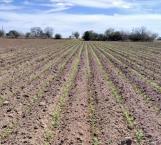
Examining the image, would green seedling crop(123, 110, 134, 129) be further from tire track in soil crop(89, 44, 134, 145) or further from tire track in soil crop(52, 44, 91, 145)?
tire track in soil crop(52, 44, 91, 145)

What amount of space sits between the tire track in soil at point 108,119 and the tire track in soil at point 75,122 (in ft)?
0.82

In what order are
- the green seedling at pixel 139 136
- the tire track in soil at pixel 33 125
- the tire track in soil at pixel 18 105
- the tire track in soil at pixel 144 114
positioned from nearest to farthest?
the tire track in soil at pixel 33 125 < the green seedling at pixel 139 136 < the tire track in soil at pixel 144 114 < the tire track in soil at pixel 18 105

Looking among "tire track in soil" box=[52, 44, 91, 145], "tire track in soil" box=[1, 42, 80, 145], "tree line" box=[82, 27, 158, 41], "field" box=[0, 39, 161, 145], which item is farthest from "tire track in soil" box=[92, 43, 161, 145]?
"tree line" box=[82, 27, 158, 41]

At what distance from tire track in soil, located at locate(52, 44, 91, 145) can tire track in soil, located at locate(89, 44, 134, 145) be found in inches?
9.9

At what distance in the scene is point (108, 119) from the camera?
7.76 m

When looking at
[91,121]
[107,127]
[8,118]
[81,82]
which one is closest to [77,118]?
[91,121]

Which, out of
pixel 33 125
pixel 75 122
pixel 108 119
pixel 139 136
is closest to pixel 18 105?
pixel 33 125

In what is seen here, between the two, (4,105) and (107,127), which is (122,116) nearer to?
(107,127)

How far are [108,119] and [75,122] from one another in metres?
0.73

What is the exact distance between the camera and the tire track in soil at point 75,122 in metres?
6.39

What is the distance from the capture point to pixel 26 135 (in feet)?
21.5

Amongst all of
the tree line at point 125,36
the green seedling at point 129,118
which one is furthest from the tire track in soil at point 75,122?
the tree line at point 125,36

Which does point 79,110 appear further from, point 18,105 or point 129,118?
point 18,105

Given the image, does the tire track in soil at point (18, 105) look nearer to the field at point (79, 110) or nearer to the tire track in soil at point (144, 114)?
the field at point (79, 110)
